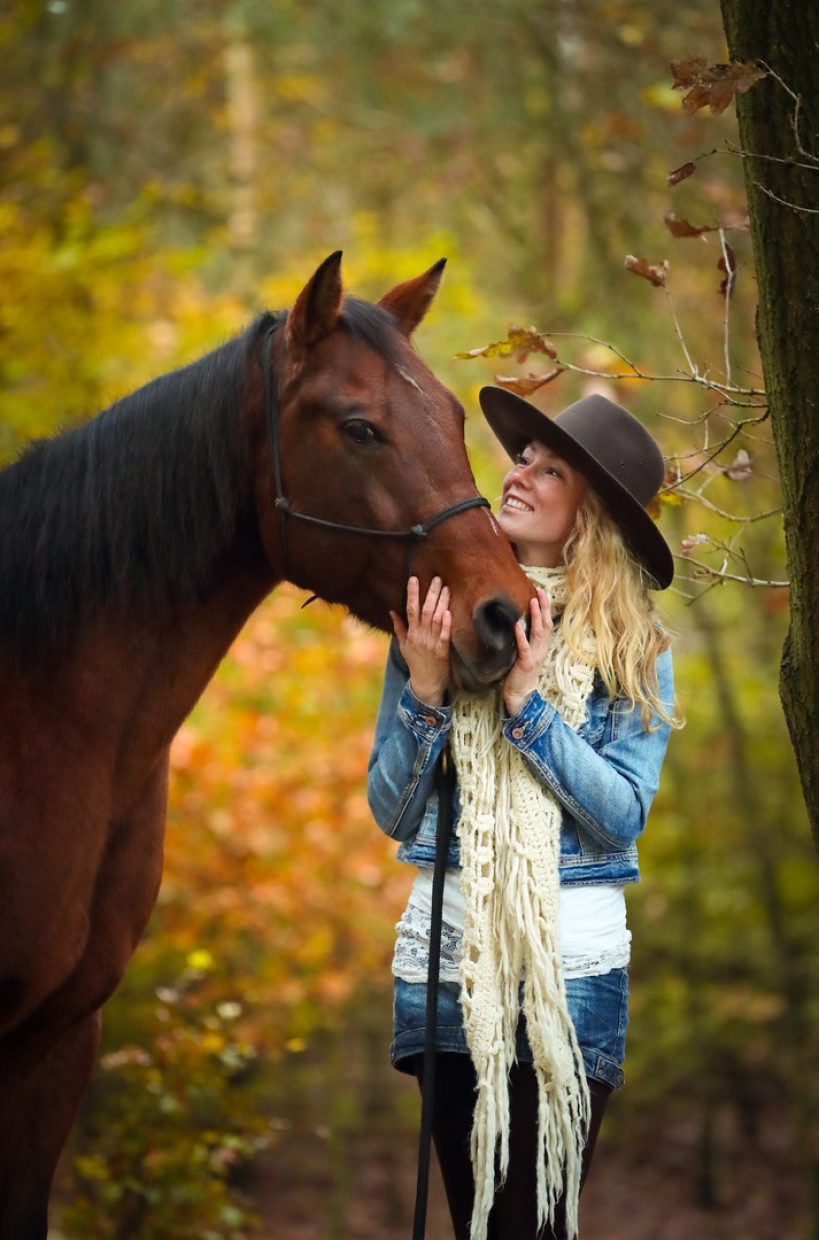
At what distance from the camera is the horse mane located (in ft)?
8.34

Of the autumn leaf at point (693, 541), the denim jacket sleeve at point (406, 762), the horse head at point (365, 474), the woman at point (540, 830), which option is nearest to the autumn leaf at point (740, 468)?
the autumn leaf at point (693, 541)

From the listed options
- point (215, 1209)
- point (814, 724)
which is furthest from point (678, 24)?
point (215, 1209)

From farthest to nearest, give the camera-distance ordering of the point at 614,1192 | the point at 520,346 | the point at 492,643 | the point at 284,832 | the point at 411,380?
the point at 614,1192 < the point at 284,832 < the point at 520,346 < the point at 411,380 < the point at 492,643

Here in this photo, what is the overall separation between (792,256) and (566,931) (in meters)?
1.33

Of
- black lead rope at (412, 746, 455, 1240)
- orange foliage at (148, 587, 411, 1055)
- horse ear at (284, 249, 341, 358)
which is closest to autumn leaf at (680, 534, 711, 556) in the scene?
black lead rope at (412, 746, 455, 1240)

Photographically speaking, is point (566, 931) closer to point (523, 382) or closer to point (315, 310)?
point (523, 382)

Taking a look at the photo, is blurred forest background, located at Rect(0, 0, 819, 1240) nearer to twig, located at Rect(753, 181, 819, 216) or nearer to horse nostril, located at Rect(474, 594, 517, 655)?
horse nostril, located at Rect(474, 594, 517, 655)

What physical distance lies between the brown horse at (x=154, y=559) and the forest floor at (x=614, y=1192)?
559 cm

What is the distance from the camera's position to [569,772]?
90.5 inches

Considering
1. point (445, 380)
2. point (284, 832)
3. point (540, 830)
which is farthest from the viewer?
point (445, 380)

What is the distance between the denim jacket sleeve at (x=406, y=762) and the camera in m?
2.37

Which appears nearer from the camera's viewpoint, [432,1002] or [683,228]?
[432,1002]

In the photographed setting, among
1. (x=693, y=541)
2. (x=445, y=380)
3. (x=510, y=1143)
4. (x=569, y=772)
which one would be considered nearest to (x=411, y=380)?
(x=693, y=541)

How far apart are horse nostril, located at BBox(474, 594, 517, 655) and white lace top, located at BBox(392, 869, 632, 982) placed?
1.67 ft
